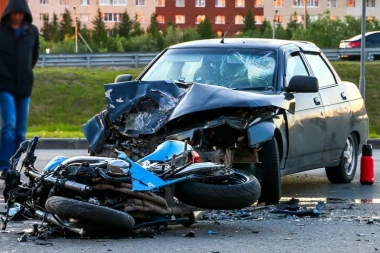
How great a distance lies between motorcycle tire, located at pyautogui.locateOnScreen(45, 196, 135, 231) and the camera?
6.85 m

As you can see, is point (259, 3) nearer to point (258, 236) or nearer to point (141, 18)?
point (141, 18)

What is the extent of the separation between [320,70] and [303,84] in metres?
1.58

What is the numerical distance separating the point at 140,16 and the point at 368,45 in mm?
50142

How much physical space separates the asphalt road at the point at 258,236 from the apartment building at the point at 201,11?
84.1 metres

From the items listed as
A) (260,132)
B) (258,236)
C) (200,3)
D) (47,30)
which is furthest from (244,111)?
(200,3)

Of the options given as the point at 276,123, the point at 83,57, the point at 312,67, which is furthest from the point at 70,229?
the point at 83,57

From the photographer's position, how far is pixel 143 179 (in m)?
7.08

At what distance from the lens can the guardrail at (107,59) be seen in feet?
130

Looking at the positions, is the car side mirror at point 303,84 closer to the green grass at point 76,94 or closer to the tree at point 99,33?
the green grass at point 76,94

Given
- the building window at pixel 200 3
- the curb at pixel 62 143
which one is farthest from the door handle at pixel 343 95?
the building window at pixel 200 3

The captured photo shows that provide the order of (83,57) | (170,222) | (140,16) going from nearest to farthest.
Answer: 1. (170,222)
2. (83,57)
3. (140,16)

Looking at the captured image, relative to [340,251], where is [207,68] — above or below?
above

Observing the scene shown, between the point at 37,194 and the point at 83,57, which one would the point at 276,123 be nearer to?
the point at 37,194

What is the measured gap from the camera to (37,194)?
7.34 metres
